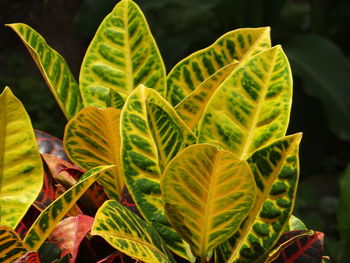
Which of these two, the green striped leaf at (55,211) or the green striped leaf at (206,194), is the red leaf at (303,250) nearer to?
the green striped leaf at (206,194)

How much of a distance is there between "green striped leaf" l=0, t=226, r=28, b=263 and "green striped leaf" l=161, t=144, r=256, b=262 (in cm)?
15

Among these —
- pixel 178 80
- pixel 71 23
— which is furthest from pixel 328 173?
pixel 178 80

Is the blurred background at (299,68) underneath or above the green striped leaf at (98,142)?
underneath

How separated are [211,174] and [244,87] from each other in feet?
0.44

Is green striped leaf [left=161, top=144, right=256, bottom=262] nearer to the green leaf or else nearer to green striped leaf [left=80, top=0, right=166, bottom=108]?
green striped leaf [left=80, top=0, right=166, bottom=108]

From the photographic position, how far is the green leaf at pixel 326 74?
12.8 feet

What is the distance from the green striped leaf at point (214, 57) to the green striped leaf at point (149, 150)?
17cm

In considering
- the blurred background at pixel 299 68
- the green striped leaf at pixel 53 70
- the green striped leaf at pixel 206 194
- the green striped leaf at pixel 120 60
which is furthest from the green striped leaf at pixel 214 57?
the blurred background at pixel 299 68

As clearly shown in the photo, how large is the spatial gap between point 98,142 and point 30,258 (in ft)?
0.65

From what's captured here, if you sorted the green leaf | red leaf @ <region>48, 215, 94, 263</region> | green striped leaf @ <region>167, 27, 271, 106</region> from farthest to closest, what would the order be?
1. the green leaf
2. green striped leaf @ <region>167, 27, 271, 106</region>
3. red leaf @ <region>48, 215, 94, 263</region>

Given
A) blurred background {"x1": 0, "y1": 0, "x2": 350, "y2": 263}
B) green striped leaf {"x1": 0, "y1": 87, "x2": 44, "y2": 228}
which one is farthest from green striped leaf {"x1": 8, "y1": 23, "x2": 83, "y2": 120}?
blurred background {"x1": 0, "y1": 0, "x2": 350, "y2": 263}

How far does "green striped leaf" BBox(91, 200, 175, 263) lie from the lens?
1.87 ft

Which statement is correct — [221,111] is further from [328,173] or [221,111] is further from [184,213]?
[328,173]

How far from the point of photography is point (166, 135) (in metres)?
0.67
